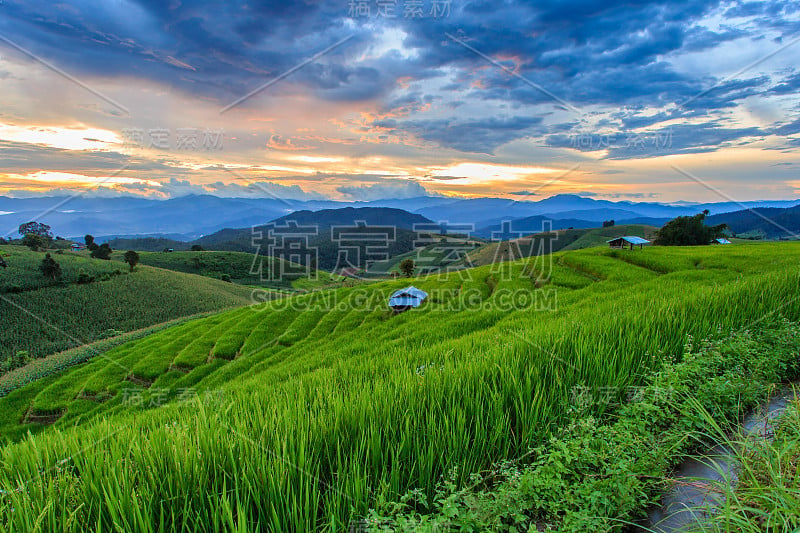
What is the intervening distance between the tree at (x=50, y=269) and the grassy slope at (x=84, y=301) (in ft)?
4.07

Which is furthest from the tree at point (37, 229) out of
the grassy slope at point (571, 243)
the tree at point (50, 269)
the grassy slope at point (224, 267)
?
the grassy slope at point (571, 243)

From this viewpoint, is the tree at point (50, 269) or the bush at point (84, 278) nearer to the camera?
the tree at point (50, 269)

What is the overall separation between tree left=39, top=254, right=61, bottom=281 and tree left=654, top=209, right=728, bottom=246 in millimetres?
127920

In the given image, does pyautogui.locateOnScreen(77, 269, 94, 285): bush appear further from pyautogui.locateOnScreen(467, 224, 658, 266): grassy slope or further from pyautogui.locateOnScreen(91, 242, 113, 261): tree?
pyautogui.locateOnScreen(467, 224, 658, 266): grassy slope

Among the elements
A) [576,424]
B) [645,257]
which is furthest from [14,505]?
[645,257]

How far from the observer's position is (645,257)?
→ 91.2ft

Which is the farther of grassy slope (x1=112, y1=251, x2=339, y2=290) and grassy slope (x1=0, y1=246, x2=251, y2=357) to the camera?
grassy slope (x1=112, y1=251, x2=339, y2=290)

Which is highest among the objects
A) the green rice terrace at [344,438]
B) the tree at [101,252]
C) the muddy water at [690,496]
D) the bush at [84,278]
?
the green rice terrace at [344,438]

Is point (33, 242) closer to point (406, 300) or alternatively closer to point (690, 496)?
point (406, 300)

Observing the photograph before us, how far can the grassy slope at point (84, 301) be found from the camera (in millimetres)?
56869

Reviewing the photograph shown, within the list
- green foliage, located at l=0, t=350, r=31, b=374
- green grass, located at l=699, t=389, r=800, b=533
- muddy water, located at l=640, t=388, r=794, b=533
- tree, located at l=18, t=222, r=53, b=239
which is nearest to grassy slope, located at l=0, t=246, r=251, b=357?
green foliage, located at l=0, t=350, r=31, b=374

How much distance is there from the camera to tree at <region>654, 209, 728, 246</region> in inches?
2697

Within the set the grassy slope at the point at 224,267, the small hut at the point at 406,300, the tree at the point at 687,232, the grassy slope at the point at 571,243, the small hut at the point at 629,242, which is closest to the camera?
the small hut at the point at 406,300

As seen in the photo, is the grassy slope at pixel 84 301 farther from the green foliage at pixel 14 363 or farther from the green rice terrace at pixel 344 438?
the green rice terrace at pixel 344 438
